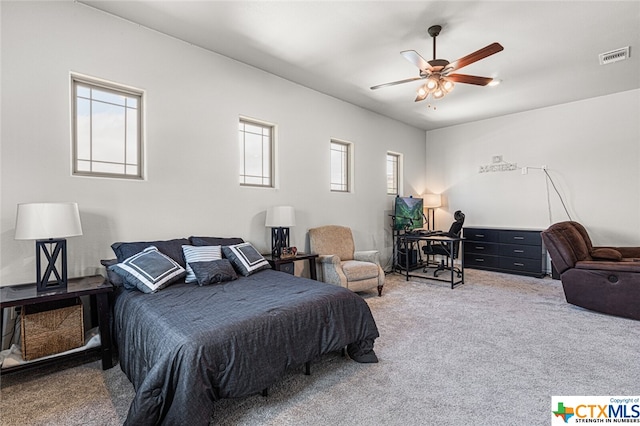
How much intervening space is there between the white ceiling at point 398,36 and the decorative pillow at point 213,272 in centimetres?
226

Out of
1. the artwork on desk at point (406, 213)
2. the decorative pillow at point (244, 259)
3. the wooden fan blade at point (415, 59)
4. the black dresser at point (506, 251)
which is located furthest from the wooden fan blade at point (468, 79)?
the black dresser at point (506, 251)

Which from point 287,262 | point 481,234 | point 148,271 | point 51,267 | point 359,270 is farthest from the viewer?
point 481,234

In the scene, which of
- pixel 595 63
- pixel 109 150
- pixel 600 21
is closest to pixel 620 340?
pixel 600 21

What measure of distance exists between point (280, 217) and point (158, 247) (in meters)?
1.38

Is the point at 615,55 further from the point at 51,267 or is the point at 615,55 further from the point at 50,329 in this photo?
the point at 50,329

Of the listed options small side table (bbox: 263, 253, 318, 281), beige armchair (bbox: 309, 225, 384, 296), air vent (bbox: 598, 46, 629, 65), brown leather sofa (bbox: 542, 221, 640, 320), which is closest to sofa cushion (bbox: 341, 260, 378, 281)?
beige armchair (bbox: 309, 225, 384, 296)

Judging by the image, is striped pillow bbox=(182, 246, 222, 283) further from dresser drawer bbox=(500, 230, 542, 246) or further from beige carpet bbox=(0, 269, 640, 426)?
dresser drawer bbox=(500, 230, 542, 246)

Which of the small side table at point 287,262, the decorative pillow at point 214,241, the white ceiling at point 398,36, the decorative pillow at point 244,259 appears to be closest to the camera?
the white ceiling at point 398,36

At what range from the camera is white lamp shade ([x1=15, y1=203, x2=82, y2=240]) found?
2121 mm

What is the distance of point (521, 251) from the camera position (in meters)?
5.36

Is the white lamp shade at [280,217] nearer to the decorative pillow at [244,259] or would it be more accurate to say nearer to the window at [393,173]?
the decorative pillow at [244,259]

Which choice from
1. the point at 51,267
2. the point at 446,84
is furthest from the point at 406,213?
the point at 51,267

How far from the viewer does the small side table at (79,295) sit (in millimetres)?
2055

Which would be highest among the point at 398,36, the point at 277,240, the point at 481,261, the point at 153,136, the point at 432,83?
the point at 398,36
